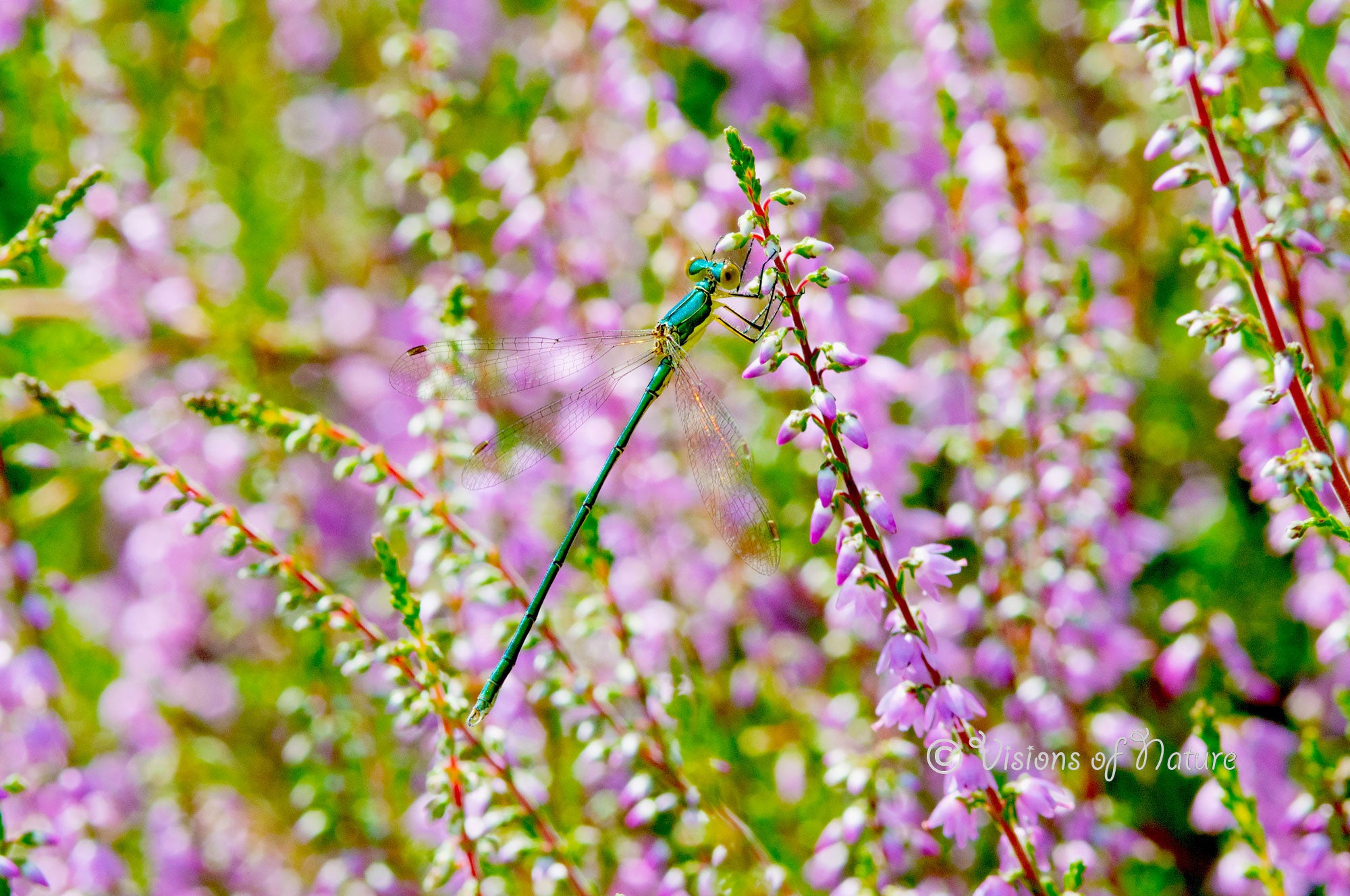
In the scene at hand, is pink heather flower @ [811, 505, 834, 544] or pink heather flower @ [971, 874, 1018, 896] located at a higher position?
pink heather flower @ [811, 505, 834, 544]

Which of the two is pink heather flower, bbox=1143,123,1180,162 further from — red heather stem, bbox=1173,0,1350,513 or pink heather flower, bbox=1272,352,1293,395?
pink heather flower, bbox=1272,352,1293,395

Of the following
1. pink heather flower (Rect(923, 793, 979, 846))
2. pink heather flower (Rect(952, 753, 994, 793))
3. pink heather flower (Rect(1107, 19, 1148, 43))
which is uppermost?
pink heather flower (Rect(1107, 19, 1148, 43))

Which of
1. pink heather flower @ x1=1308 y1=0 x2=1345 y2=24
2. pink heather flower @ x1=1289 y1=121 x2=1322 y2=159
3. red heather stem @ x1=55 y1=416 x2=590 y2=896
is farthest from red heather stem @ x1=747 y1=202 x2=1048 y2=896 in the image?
pink heather flower @ x1=1308 y1=0 x2=1345 y2=24

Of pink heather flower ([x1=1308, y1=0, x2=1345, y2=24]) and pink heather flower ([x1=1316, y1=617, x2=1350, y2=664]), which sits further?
pink heather flower ([x1=1308, y1=0, x2=1345, y2=24])

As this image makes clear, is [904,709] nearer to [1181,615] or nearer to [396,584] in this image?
[396,584]

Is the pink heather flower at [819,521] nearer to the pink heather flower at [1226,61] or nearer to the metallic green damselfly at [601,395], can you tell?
the metallic green damselfly at [601,395]

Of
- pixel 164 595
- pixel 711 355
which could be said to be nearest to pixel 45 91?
pixel 164 595

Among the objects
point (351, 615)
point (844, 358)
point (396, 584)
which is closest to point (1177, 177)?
point (844, 358)
